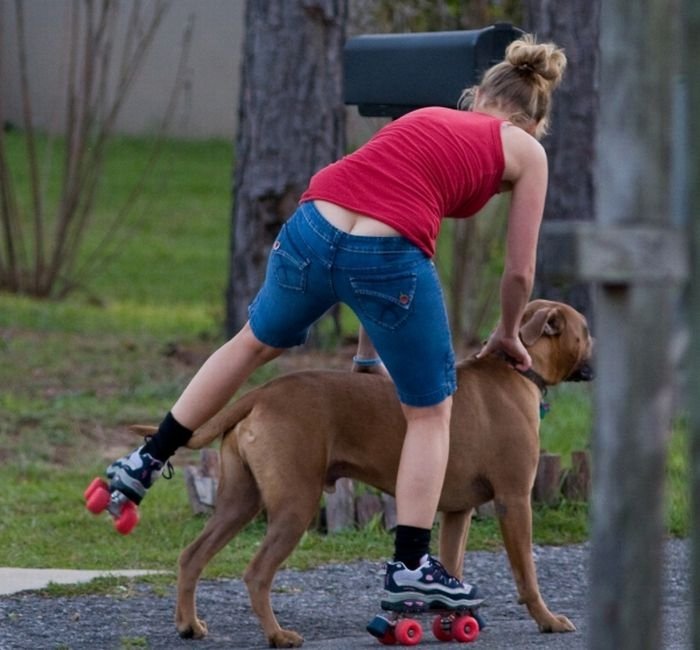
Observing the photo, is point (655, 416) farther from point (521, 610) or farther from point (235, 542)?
point (235, 542)

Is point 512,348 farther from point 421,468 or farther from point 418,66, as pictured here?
point 418,66

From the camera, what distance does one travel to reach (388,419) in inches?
203

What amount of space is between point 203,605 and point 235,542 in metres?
1.06

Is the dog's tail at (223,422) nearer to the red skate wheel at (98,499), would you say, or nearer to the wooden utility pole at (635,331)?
the red skate wheel at (98,499)

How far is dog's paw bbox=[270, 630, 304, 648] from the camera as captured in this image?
5.00m

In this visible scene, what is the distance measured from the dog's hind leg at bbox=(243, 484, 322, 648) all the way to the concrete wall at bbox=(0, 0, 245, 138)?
15.7 m

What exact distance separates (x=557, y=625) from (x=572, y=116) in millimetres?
5011

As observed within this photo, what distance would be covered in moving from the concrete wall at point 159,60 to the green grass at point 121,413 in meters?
3.21

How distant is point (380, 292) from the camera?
4.70m

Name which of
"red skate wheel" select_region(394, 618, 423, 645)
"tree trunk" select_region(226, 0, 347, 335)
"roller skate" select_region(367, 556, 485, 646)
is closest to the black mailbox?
"roller skate" select_region(367, 556, 485, 646)

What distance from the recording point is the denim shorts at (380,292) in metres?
4.70

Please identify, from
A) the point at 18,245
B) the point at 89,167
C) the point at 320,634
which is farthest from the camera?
the point at 18,245

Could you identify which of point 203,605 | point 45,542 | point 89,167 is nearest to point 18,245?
point 89,167

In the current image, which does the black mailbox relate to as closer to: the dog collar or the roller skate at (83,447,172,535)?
the dog collar
